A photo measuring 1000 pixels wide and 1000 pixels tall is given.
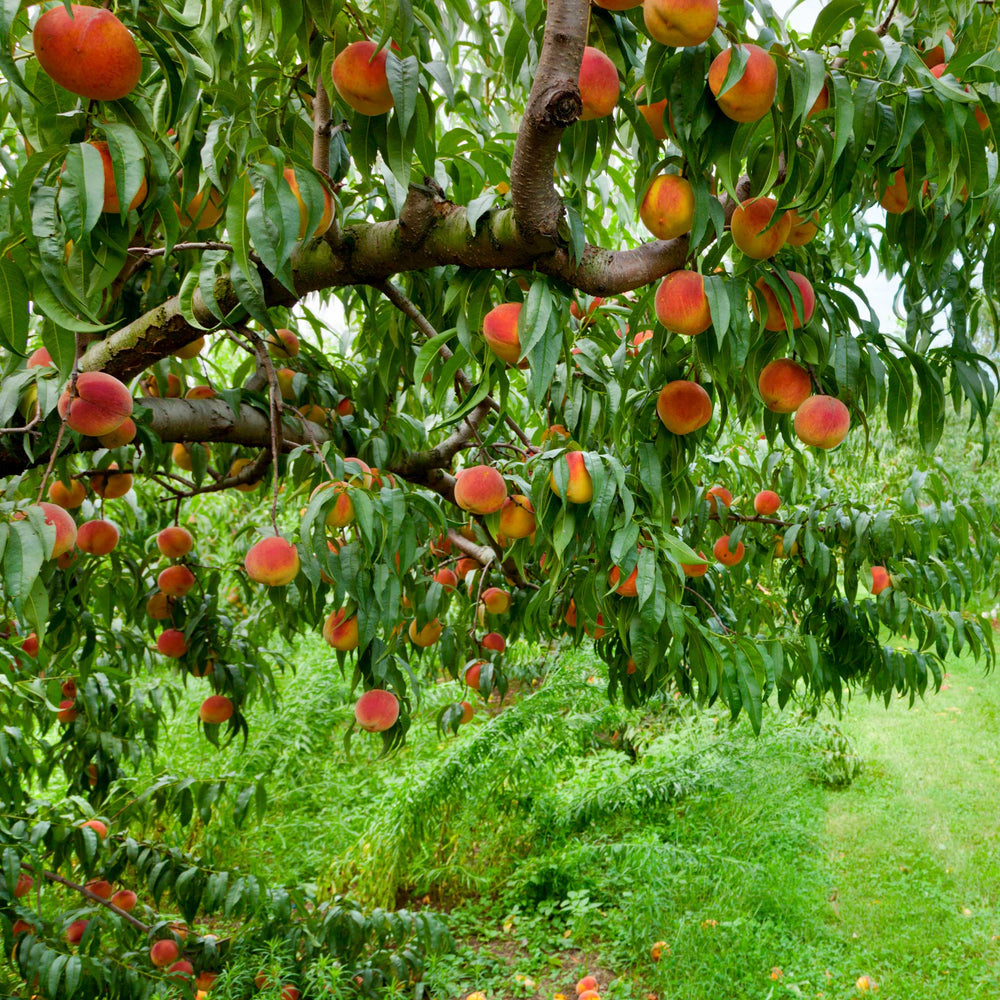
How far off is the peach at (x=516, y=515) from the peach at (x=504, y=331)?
0.52 m

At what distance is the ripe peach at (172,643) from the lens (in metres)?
2.21

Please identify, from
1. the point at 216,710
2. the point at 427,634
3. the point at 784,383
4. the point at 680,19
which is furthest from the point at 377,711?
the point at 680,19

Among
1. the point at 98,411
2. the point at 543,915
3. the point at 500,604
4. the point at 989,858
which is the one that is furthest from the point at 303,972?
the point at 989,858

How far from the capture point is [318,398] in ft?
6.58

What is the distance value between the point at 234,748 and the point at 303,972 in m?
2.48

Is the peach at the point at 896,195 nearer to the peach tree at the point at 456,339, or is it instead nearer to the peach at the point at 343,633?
the peach tree at the point at 456,339

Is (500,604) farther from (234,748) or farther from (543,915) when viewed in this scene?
(234,748)

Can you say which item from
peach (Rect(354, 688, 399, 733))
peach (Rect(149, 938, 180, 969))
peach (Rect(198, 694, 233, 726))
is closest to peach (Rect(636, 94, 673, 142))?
peach (Rect(354, 688, 399, 733))

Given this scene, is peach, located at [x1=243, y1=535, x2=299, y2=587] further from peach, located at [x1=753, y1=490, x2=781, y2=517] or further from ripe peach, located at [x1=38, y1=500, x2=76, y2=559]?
peach, located at [x1=753, y1=490, x2=781, y2=517]

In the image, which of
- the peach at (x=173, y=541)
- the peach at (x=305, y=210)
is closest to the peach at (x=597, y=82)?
the peach at (x=305, y=210)

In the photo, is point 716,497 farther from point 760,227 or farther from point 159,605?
point 159,605

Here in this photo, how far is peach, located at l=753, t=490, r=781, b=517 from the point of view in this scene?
2.36 m

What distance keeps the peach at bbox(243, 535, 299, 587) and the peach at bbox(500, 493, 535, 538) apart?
0.39m

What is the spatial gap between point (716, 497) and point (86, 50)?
1.78 metres
